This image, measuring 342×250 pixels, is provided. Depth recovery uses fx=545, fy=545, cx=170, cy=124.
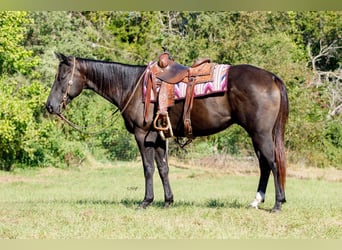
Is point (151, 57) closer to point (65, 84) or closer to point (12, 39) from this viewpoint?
point (12, 39)

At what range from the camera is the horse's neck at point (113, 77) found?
7523 mm

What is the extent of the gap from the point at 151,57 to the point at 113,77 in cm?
1813

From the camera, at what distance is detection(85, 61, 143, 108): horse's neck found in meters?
7.52

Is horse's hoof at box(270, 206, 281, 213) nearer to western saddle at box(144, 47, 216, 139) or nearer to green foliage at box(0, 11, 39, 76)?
western saddle at box(144, 47, 216, 139)

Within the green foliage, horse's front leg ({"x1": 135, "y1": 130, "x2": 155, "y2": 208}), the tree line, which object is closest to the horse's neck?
horse's front leg ({"x1": 135, "y1": 130, "x2": 155, "y2": 208})

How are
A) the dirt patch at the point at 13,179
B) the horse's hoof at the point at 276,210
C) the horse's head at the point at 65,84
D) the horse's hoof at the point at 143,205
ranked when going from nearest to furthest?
the horse's hoof at the point at 276,210
the horse's hoof at the point at 143,205
the horse's head at the point at 65,84
the dirt patch at the point at 13,179

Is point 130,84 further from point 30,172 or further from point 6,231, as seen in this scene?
point 30,172

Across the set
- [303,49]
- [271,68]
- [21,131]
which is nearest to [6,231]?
[21,131]

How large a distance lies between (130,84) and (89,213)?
73.4 inches

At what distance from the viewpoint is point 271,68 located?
22.0 m

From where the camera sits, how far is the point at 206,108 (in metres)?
7.03

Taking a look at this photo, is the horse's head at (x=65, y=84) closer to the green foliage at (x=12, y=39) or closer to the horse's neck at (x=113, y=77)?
the horse's neck at (x=113, y=77)

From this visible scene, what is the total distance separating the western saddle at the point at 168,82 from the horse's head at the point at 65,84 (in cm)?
101

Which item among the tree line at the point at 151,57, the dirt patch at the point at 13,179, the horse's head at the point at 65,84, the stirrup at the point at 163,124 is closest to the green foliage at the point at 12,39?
the tree line at the point at 151,57
